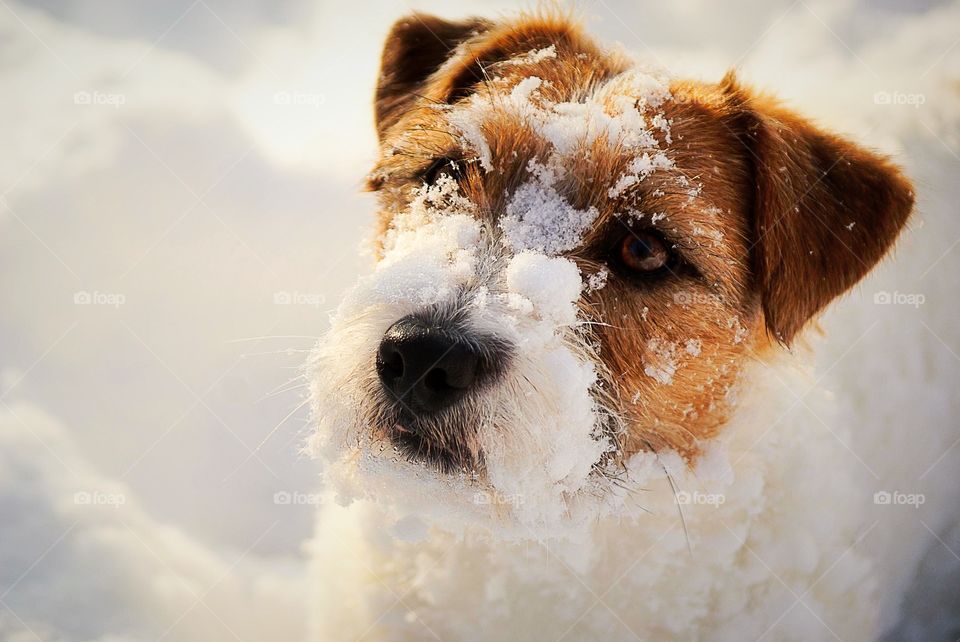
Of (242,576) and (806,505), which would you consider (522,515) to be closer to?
(806,505)

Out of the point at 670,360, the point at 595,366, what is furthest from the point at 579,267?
the point at 670,360

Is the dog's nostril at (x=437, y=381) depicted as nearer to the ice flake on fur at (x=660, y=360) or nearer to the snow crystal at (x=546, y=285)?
the snow crystal at (x=546, y=285)

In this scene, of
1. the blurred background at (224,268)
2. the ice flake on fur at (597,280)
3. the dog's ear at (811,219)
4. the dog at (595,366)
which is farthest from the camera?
the blurred background at (224,268)

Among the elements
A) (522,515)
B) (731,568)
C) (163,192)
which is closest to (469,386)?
(522,515)

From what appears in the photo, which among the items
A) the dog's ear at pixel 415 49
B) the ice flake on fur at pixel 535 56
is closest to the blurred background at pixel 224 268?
the dog's ear at pixel 415 49

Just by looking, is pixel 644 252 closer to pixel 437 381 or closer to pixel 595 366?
pixel 595 366

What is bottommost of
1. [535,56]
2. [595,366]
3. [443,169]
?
[595,366]
